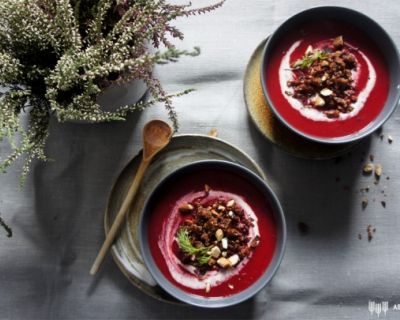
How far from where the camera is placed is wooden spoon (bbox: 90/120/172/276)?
4.04 ft

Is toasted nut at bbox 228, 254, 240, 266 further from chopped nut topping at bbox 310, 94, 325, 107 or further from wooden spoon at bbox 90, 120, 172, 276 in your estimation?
chopped nut topping at bbox 310, 94, 325, 107

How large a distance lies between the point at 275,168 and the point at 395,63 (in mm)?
335

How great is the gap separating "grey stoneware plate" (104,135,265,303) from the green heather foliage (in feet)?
0.65

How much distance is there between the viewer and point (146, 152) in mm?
1231

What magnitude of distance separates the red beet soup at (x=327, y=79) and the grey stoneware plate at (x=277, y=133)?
0.12 feet

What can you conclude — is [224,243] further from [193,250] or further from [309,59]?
[309,59]

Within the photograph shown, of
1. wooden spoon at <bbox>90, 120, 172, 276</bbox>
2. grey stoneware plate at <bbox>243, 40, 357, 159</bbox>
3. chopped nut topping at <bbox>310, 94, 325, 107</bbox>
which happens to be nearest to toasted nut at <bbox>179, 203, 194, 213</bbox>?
wooden spoon at <bbox>90, 120, 172, 276</bbox>

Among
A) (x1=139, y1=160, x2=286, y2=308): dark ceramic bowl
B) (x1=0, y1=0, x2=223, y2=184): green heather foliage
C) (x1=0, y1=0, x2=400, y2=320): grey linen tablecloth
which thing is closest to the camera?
(x1=0, y1=0, x2=223, y2=184): green heather foliage

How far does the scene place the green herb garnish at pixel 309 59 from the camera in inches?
48.6

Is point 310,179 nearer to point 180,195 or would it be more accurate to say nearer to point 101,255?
point 180,195

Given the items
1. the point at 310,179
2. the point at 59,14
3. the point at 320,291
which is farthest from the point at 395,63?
Result: the point at 59,14

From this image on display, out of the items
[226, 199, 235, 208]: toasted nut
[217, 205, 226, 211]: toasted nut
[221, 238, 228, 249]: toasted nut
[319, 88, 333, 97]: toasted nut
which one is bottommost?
[221, 238, 228, 249]: toasted nut

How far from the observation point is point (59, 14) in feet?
3.27

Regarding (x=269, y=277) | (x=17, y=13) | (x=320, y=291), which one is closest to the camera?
(x=17, y=13)
